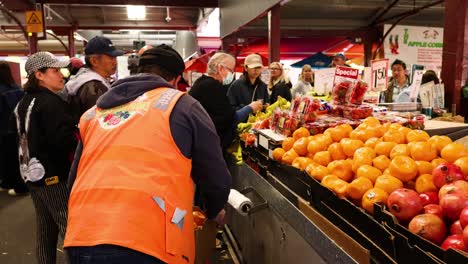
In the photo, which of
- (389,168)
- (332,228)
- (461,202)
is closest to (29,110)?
(332,228)

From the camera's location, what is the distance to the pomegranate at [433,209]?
154 centimetres

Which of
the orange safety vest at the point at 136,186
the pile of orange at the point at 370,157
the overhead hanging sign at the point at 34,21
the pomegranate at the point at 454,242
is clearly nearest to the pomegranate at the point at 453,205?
the pomegranate at the point at 454,242

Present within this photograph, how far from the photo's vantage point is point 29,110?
8.57ft

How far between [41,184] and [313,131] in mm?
1722

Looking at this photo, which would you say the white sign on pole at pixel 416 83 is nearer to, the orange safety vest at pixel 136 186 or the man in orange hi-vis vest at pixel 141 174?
the man in orange hi-vis vest at pixel 141 174

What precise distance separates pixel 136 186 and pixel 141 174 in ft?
0.15

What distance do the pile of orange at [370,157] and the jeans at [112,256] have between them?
3.02 feet

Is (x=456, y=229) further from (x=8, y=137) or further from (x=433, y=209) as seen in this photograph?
(x=8, y=137)

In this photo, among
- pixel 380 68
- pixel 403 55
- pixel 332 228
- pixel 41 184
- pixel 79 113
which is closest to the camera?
pixel 332 228

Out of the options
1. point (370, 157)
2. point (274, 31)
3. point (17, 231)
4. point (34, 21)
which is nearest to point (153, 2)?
point (34, 21)

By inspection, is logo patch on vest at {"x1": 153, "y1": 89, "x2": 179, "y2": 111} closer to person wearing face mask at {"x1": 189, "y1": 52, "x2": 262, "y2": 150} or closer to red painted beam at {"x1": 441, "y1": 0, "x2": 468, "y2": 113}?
person wearing face mask at {"x1": 189, "y1": 52, "x2": 262, "y2": 150}

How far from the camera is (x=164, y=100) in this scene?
1646 millimetres

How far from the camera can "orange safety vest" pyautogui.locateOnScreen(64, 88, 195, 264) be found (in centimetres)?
146

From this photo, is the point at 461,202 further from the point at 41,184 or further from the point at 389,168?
the point at 41,184
